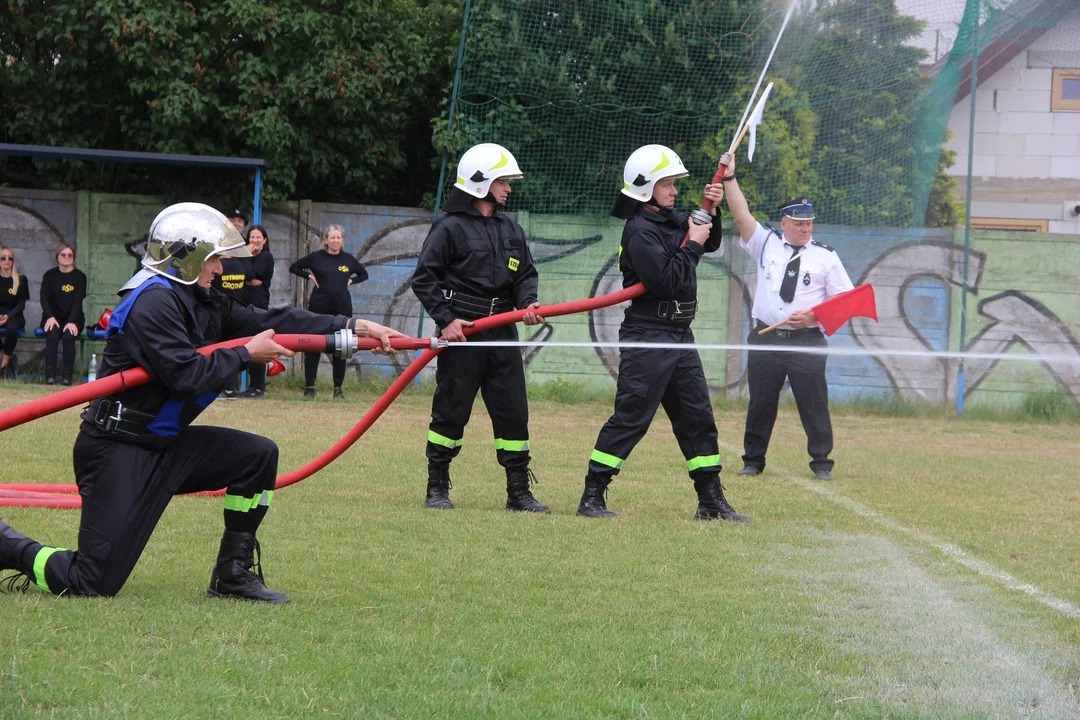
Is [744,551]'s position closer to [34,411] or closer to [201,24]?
[34,411]

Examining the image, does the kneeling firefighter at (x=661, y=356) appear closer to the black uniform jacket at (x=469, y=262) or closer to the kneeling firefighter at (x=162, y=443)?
the black uniform jacket at (x=469, y=262)

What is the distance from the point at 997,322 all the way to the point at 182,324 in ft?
47.5

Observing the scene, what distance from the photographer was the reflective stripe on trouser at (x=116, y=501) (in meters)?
5.04

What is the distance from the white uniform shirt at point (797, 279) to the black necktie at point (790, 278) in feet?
0.06

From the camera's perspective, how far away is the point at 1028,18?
16.6 meters

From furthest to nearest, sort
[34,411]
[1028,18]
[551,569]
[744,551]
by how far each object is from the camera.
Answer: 1. [1028,18]
2. [744,551]
3. [551,569]
4. [34,411]

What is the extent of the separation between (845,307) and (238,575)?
19.3 feet

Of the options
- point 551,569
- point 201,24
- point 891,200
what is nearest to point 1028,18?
point 891,200

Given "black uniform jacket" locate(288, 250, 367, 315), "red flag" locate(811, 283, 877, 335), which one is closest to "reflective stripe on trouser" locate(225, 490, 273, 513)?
"red flag" locate(811, 283, 877, 335)

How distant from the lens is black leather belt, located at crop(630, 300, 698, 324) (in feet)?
26.0

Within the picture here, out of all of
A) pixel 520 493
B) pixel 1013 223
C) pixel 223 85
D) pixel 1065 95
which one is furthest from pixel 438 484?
pixel 1065 95

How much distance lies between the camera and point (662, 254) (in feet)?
25.5

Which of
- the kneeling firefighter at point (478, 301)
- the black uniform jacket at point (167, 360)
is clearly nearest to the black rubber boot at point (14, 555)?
the black uniform jacket at point (167, 360)

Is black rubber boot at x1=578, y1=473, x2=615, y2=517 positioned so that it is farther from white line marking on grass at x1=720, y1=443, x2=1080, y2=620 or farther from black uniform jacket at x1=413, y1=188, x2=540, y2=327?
white line marking on grass at x1=720, y1=443, x2=1080, y2=620
